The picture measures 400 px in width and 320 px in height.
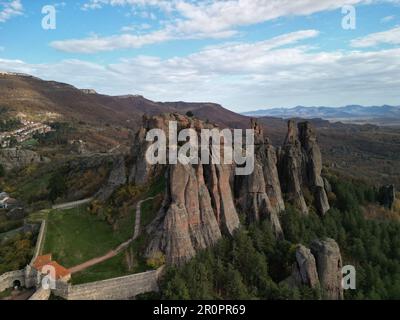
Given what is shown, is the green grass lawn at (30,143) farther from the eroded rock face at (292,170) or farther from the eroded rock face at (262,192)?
the eroded rock face at (262,192)

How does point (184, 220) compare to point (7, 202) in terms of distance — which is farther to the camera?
point (7, 202)

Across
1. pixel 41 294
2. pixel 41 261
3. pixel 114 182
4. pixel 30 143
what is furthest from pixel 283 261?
pixel 30 143

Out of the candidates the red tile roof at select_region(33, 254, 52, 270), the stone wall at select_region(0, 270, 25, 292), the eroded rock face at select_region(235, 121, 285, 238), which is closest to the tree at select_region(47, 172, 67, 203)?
the red tile roof at select_region(33, 254, 52, 270)

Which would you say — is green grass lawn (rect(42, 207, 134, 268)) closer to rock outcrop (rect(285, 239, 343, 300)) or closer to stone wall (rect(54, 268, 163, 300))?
stone wall (rect(54, 268, 163, 300))

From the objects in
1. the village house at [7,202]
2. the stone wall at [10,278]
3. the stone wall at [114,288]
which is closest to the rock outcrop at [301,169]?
the stone wall at [114,288]

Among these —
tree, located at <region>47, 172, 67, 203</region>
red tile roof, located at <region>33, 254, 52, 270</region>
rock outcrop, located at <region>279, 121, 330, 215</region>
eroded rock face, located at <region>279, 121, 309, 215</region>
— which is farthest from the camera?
tree, located at <region>47, 172, 67, 203</region>

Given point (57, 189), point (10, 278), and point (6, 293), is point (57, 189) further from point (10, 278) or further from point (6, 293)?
point (6, 293)
